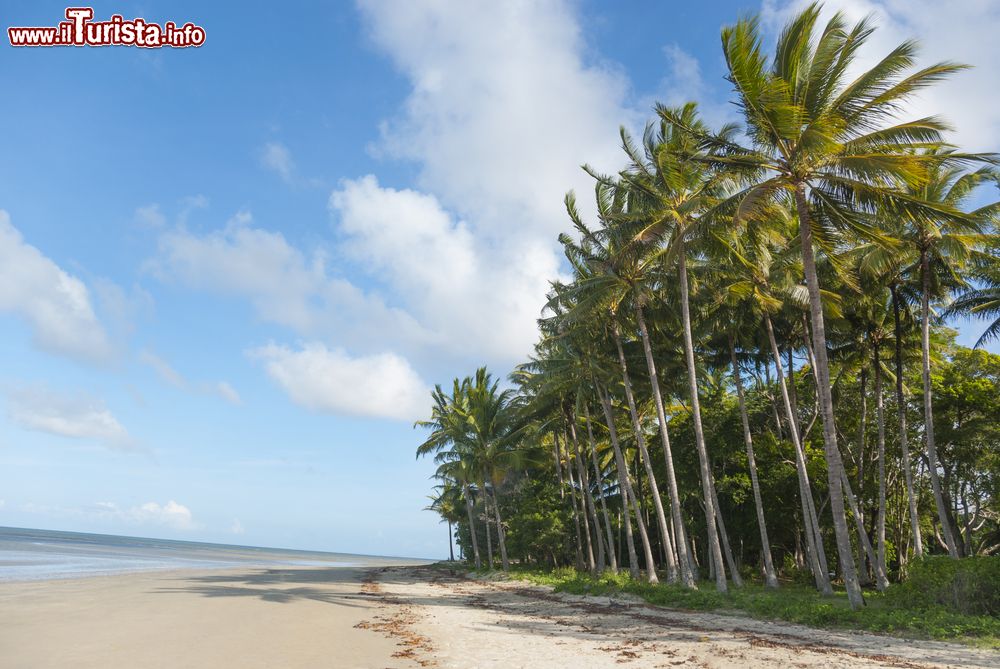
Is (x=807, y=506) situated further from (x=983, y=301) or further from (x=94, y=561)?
(x=94, y=561)

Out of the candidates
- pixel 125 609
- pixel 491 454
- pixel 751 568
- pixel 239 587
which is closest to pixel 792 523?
pixel 751 568

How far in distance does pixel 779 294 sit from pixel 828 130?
9484mm

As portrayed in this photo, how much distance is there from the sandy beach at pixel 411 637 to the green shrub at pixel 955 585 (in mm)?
2709

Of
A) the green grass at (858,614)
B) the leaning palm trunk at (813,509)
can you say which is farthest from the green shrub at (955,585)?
the leaning palm trunk at (813,509)

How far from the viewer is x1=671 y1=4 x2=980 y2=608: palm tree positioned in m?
12.3

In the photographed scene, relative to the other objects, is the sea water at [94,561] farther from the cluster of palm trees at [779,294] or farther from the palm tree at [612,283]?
the palm tree at [612,283]

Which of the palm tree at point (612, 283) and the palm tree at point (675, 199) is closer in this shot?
the palm tree at point (675, 199)

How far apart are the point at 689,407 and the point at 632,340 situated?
5.67 meters

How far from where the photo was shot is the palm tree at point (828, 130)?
12.3 metres

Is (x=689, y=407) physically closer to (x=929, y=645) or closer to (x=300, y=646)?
(x=929, y=645)

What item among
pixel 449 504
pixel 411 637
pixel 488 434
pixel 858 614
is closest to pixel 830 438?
pixel 858 614

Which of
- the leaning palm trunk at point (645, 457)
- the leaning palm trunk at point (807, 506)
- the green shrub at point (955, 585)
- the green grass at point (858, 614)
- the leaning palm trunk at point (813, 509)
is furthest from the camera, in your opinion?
the leaning palm trunk at point (645, 457)

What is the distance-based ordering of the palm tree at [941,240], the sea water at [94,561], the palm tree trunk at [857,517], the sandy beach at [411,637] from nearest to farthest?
1. the sandy beach at [411,637]
2. the palm tree at [941,240]
3. the palm tree trunk at [857,517]
4. the sea water at [94,561]

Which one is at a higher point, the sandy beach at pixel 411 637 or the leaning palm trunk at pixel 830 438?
the leaning palm trunk at pixel 830 438
